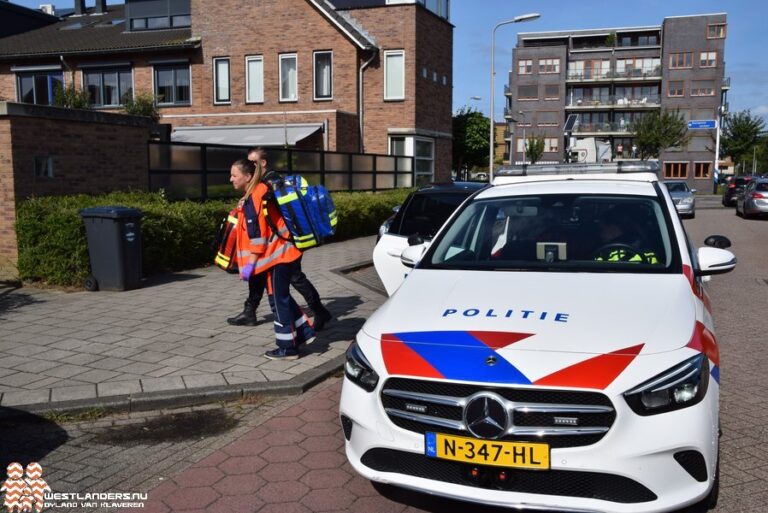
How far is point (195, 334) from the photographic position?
22.5 ft

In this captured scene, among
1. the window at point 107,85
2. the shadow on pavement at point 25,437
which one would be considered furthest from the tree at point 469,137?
the shadow on pavement at point 25,437

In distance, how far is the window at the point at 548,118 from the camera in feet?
266

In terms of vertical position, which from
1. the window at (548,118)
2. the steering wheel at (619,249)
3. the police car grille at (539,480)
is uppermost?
the window at (548,118)

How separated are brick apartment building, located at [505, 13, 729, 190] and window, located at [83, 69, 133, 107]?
48.9 m

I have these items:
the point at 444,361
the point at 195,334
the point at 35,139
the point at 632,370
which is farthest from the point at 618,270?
A: the point at 35,139

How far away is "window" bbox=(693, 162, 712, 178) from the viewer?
73.0 m

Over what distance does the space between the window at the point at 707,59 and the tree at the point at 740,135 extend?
578 centimetres

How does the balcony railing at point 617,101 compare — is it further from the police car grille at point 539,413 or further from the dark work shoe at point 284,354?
the police car grille at point 539,413

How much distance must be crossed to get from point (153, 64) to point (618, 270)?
29490 millimetres

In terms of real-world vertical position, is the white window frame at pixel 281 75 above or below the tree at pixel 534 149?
above

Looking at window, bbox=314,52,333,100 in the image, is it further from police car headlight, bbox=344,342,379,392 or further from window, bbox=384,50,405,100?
police car headlight, bbox=344,342,379,392

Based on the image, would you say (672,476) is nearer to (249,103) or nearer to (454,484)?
(454,484)

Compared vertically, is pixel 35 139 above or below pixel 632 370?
above

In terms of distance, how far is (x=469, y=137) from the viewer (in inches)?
1715
